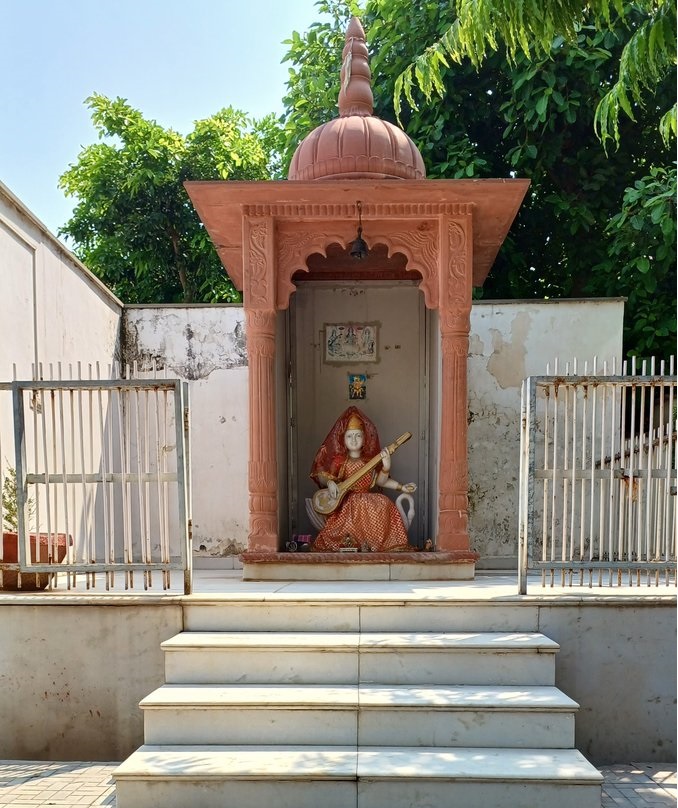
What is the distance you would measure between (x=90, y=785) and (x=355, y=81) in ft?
20.5

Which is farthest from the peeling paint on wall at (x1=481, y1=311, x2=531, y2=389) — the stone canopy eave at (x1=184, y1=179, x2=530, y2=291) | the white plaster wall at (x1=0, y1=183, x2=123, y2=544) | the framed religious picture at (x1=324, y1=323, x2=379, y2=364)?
the white plaster wall at (x1=0, y1=183, x2=123, y2=544)

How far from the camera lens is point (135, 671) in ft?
17.2

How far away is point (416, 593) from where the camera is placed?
5500mm

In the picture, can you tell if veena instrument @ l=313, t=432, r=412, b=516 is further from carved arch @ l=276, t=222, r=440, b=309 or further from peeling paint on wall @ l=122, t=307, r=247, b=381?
peeling paint on wall @ l=122, t=307, r=247, b=381

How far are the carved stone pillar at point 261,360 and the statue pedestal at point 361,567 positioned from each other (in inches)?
7.0

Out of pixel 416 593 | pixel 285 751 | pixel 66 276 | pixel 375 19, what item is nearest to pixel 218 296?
pixel 375 19

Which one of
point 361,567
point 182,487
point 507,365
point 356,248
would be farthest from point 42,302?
point 507,365

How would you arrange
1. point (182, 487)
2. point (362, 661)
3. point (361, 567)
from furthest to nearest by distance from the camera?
point (361, 567), point (182, 487), point (362, 661)

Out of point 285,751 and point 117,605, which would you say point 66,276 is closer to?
point 117,605

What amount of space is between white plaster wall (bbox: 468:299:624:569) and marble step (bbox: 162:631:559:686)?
3706 mm

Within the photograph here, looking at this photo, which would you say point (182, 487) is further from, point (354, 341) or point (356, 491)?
point (354, 341)

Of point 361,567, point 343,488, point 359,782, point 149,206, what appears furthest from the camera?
point 149,206

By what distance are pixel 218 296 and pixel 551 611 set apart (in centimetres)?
1103

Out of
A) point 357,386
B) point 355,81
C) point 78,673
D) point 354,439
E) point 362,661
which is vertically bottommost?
point 78,673
